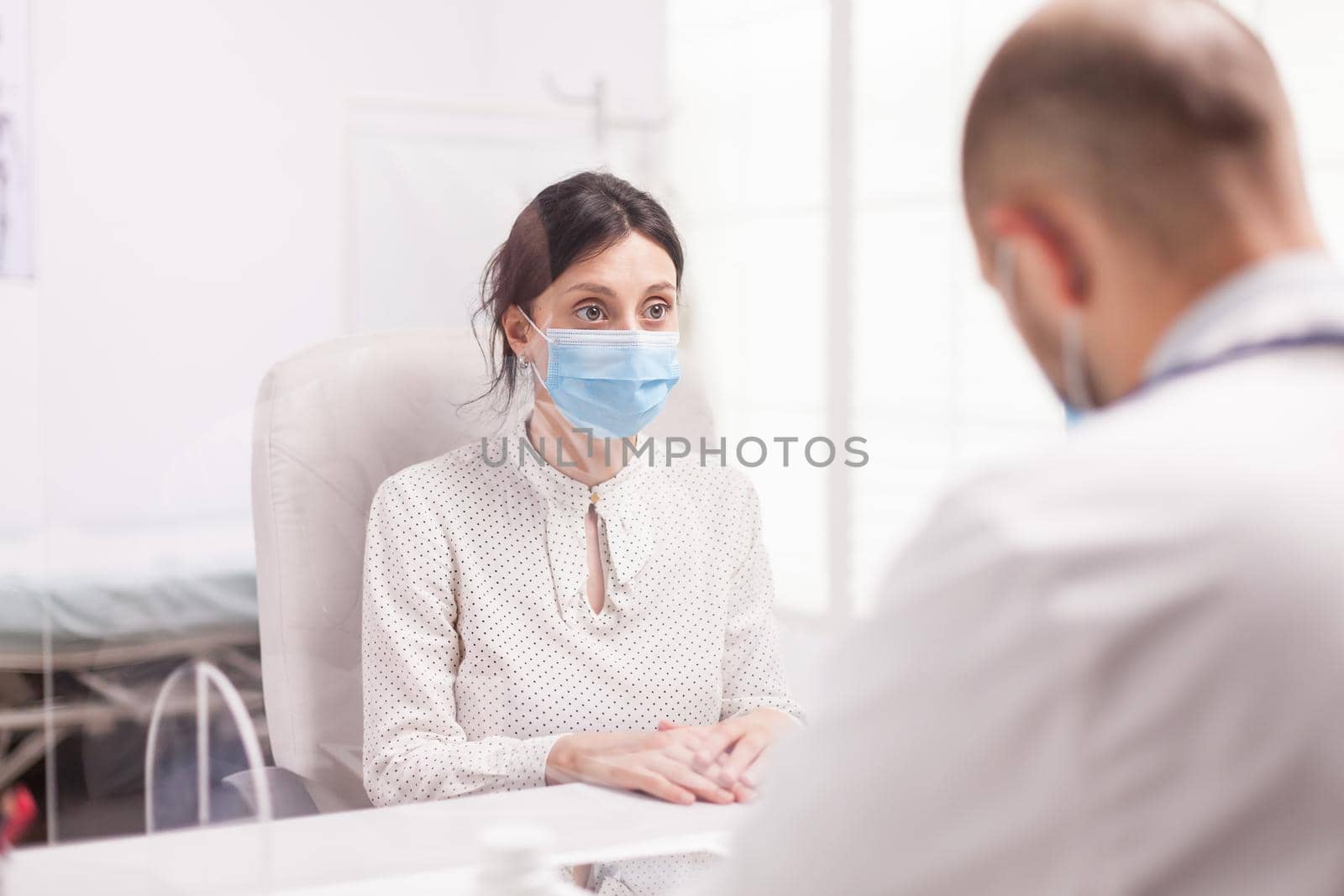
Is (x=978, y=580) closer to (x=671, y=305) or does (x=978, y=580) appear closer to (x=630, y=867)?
(x=630, y=867)

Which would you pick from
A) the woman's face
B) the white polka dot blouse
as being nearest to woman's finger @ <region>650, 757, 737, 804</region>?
the white polka dot blouse

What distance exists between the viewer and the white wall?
3.88ft

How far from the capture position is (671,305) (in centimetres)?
141

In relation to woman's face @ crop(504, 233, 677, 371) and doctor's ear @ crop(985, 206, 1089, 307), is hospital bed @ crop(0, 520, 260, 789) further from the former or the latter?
doctor's ear @ crop(985, 206, 1089, 307)

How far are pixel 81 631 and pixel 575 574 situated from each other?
49cm

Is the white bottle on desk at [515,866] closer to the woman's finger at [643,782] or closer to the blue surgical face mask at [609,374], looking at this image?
the woman's finger at [643,782]

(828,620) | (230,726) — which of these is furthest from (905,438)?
(230,726)

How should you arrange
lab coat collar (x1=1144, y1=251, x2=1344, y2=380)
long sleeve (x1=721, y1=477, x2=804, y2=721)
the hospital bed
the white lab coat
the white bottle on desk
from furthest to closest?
long sleeve (x1=721, y1=477, x2=804, y2=721) → the hospital bed → the white bottle on desk → lab coat collar (x1=1144, y1=251, x2=1344, y2=380) → the white lab coat

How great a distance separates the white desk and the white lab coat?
55cm

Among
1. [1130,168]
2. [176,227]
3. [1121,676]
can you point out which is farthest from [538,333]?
[1121,676]

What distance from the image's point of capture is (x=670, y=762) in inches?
52.2

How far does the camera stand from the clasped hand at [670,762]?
Answer: 1.31 meters

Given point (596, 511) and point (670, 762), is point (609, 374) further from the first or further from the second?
point (670, 762)

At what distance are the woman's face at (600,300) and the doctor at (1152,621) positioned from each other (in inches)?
28.0
